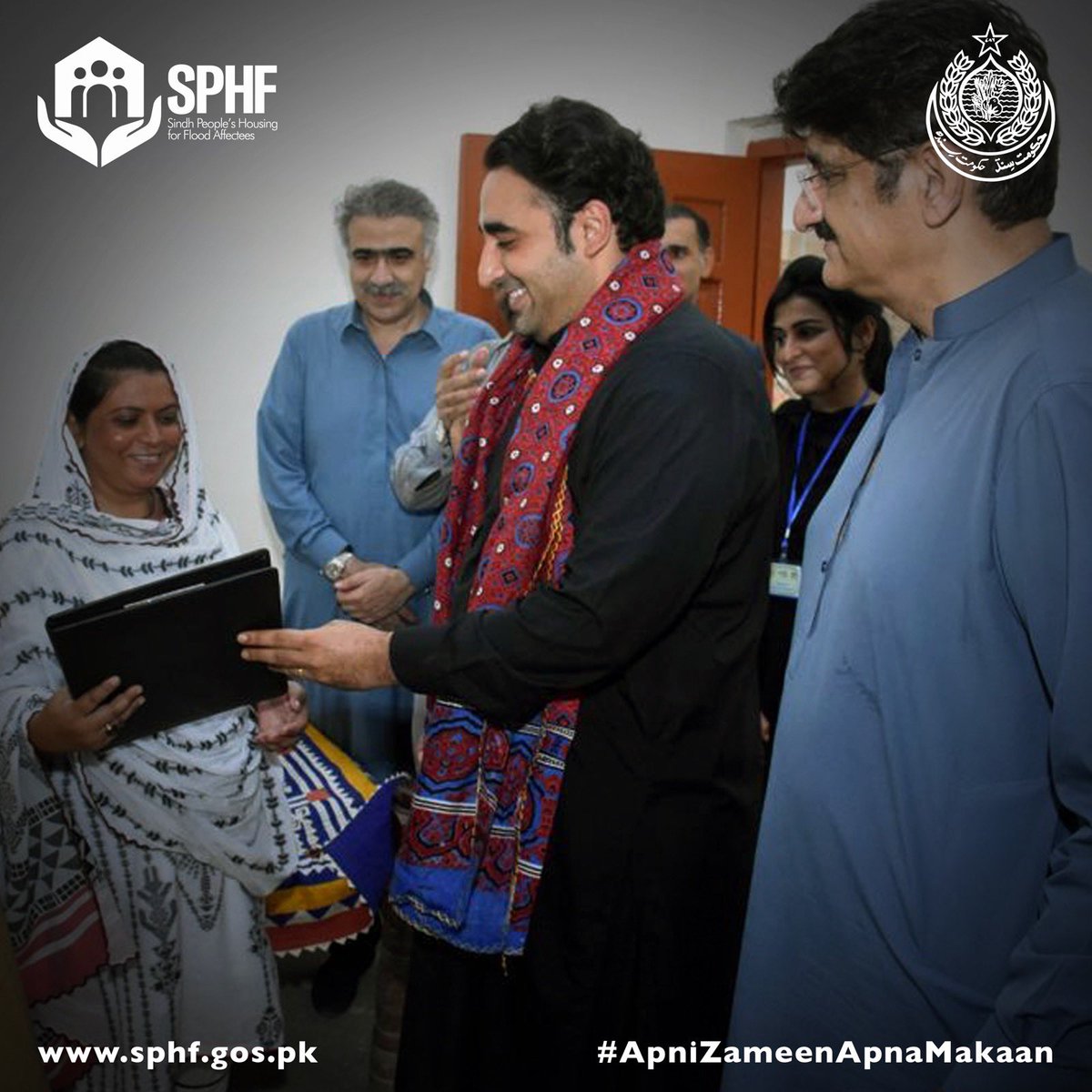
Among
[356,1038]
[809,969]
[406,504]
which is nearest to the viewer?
[809,969]

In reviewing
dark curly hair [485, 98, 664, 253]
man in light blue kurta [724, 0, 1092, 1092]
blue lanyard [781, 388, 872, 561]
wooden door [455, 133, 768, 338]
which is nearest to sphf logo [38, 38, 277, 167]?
dark curly hair [485, 98, 664, 253]

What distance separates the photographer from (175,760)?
5.50 ft

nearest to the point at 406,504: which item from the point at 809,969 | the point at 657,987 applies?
the point at 657,987

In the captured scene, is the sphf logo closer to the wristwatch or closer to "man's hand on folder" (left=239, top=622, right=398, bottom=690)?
"man's hand on folder" (left=239, top=622, right=398, bottom=690)

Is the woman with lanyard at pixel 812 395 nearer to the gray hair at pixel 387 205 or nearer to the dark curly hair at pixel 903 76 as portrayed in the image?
the gray hair at pixel 387 205

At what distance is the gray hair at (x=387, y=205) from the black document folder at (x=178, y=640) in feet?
3.60

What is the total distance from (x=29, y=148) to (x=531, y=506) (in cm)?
92

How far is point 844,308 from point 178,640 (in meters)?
1.75

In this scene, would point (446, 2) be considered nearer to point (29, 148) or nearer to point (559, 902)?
point (29, 148)

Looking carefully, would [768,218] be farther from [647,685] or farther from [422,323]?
[647,685]

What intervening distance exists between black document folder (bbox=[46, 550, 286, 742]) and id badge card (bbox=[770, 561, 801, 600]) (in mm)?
1251

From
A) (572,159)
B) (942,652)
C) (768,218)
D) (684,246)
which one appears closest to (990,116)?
(942,652)

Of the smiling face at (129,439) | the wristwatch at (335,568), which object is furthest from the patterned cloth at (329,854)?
the smiling face at (129,439)

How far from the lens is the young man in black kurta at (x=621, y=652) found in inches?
55.1
